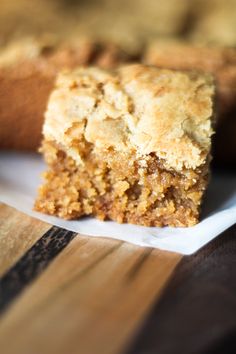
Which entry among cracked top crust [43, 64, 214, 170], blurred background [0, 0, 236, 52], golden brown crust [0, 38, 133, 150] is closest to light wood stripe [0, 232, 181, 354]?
cracked top crust [43, 64, 214, 170]

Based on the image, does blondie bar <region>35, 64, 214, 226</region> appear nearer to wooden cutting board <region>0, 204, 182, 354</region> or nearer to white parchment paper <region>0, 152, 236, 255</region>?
white parchment paper <region>0, 152, 236, 255</region>

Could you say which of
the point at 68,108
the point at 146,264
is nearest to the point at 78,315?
the point at 146,264

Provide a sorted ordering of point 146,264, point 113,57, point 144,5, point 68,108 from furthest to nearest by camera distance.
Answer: point 144,5
point 113,57
point 68,108
point 146,264

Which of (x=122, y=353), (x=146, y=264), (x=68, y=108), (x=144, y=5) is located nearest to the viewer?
(x=122, y=353)

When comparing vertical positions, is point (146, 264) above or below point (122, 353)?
below

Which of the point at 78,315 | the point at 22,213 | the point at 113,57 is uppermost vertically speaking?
the point at 113,57

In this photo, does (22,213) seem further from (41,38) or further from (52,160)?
(41,38)

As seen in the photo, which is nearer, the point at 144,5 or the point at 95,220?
the point at 95,220

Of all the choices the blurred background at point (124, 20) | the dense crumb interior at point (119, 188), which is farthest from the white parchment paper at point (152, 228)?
the blurred background at point (124, 20)
